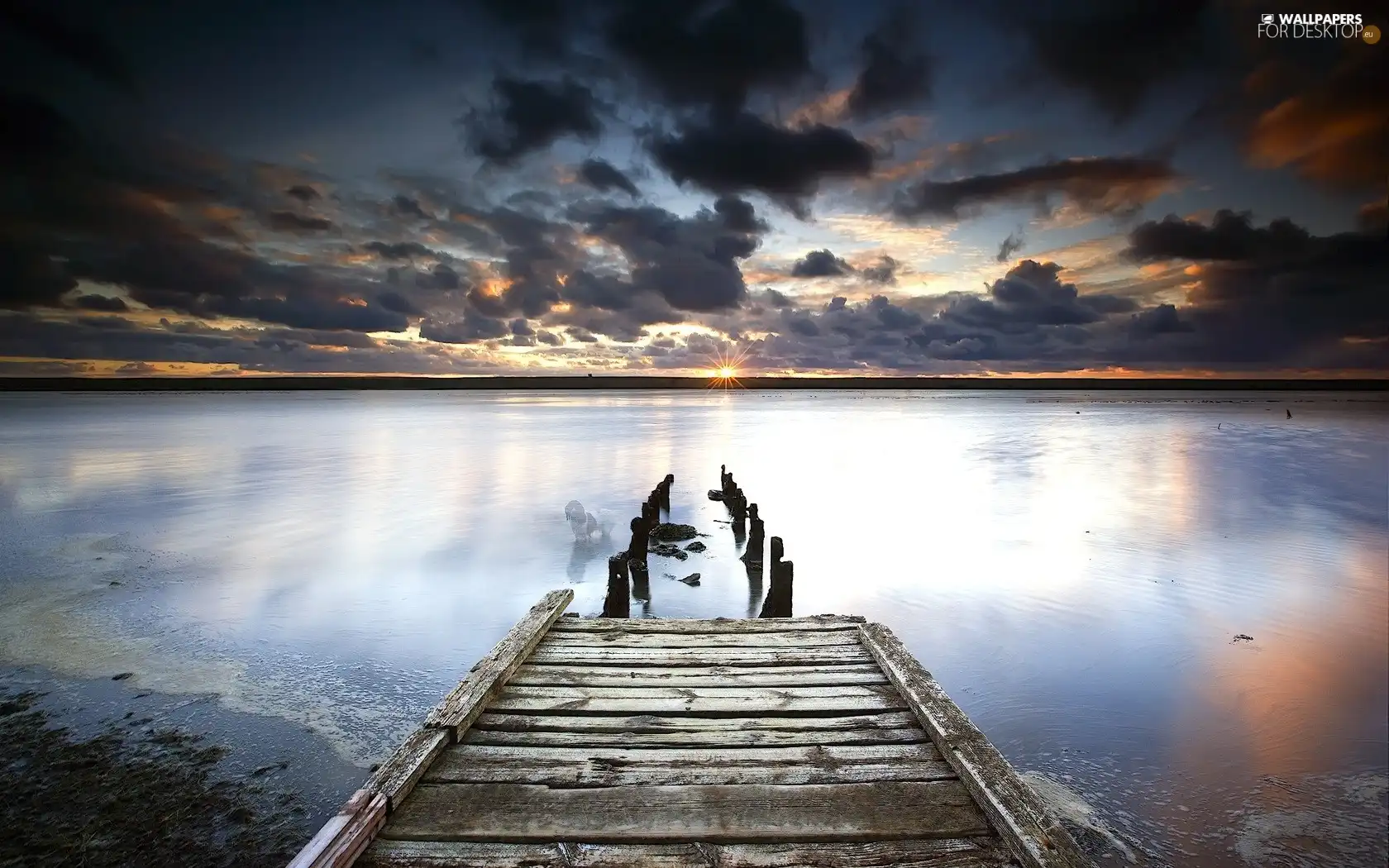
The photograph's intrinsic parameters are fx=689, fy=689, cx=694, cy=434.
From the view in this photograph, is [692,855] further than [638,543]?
No

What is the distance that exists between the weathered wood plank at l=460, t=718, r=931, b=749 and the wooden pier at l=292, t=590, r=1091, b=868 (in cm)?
1

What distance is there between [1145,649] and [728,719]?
7.51 metres

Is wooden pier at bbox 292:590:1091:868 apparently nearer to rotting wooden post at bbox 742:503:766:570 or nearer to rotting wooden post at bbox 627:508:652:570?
rotting wooden post at bbox 627:508:652:570

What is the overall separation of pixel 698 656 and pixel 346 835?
10.4 feet

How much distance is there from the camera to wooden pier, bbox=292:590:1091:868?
132 inches

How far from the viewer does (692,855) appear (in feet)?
11.1

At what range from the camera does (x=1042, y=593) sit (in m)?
12.2

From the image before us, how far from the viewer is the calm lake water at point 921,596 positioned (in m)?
6.43

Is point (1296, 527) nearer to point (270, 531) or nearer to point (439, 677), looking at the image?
point (439, 677)

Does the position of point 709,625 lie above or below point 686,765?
below

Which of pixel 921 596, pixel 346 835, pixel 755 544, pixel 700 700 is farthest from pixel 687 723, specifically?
pixel 921 596

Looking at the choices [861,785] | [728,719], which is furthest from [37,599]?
[861,785]

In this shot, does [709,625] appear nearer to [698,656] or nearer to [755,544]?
[698,656]

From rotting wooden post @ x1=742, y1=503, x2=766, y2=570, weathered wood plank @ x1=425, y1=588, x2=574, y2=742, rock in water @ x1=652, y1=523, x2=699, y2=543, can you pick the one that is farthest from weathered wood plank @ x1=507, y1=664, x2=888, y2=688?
rock in water @ x1=652, y1=523, x2=699, y2=543
